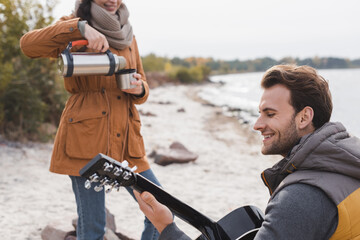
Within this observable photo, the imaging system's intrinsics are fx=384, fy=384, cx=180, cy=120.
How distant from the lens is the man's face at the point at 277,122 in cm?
193

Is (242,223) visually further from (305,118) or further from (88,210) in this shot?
(88,210)

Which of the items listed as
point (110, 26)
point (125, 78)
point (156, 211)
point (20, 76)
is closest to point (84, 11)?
point (110, 26)

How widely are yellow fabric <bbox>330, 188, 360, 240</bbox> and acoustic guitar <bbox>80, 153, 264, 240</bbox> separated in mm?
727

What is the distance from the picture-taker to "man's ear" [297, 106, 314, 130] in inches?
75.2

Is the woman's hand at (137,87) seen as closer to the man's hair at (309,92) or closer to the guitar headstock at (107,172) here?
the guitar headstock at (107,172)

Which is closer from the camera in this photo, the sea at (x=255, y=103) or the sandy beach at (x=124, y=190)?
the sandy beach at (x=124, y=190)

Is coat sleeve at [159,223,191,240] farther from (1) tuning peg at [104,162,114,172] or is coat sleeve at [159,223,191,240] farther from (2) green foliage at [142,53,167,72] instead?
(2) green foliage at [142,53,167,72]

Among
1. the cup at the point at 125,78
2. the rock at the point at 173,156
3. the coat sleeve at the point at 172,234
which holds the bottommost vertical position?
the rock at the point at 173,156

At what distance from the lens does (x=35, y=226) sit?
170 inches

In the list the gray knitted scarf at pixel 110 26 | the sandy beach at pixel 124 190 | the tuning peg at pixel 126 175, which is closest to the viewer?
the tuning peg at pixel 126 175

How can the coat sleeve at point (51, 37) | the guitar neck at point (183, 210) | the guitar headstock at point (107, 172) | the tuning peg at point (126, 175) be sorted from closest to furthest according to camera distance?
the guitar headstock at point (107, 172)
the tuning peg at point (126, 175)
the guitar neck at point (183, 210)
the coat sleeve at point (51, 37)

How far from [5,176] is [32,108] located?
7.79ft

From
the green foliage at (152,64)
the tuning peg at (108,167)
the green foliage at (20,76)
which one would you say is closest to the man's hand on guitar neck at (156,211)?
the tuning peg at (108,167)

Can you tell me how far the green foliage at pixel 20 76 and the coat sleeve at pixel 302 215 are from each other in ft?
22.2
